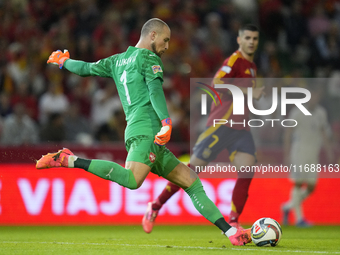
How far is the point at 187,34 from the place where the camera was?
1407cm

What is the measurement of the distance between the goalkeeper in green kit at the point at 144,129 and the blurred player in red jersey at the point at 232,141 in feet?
4.43

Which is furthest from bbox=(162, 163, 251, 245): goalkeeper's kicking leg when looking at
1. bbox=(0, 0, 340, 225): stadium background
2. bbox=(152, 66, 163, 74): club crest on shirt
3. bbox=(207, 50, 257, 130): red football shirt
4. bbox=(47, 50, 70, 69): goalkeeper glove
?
bbox=(0, 0, 340, 225): stadium background

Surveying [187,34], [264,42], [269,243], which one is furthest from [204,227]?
[264,42]

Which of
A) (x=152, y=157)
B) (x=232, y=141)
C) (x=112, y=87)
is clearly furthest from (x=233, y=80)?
(x=112, y=87)

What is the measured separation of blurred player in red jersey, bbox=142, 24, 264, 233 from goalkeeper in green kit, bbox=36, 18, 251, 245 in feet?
4.43

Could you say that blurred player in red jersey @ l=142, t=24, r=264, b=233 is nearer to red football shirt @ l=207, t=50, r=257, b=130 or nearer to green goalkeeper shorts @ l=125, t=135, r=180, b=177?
red football shirt @ l=207, t=50, r=257, b=130

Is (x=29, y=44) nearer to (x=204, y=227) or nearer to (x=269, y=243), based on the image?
(x=204, y=227)

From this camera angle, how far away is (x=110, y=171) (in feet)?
16.8

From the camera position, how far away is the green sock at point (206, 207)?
544 centimetres

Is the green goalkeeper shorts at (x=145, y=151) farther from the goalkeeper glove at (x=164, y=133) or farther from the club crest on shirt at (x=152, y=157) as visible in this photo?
the goalkeeper glove at (x=164, y=133)

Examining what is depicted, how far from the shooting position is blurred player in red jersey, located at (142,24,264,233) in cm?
689

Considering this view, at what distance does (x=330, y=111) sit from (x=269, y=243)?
7.92 metres

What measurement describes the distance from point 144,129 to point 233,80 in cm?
211

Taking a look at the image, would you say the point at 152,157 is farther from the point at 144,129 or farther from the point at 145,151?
the point at 144,129
